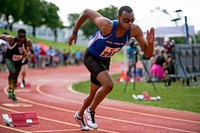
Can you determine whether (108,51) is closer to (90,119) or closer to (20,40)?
(90,119)

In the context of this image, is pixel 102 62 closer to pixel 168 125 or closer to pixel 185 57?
pixel 168 125

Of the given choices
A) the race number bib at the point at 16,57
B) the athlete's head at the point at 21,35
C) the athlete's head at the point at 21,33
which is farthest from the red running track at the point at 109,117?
the athlete's head at the point at 21,33

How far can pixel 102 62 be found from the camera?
23.0 feet

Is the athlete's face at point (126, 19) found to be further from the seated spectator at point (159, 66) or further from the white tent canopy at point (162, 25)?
the seated spectator at point (159, 66)

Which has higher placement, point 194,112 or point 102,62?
point 102,62

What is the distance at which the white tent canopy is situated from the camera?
59.6 ft

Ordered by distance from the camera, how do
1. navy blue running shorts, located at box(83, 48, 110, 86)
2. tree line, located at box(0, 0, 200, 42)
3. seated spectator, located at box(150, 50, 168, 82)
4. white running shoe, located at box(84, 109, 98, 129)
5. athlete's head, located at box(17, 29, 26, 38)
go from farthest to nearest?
tree line, located at box(0, 0, 200, 42), seated spectator, located at box(150, 50, 168, 82), athlete's head, located at box(17, 29, 26, 38), white running shoe, located at box(84, 109, 98, 129), navy blue running shorts, located at box(83, 48, 110, 86)

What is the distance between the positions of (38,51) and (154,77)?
14489 mm

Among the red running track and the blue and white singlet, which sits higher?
the blue and white singlet

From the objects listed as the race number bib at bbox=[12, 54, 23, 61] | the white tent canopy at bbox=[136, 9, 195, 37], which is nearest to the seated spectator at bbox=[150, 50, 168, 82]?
the white tent canopy at bbox=[136, 9, 195, 37]

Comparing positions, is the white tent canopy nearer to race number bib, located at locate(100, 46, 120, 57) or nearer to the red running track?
the red running track

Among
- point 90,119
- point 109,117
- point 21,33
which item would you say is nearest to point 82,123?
point 90,119

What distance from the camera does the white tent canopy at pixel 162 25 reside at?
59.6 feet

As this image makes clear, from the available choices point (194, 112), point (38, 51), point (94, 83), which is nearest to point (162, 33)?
point (194, 112)
